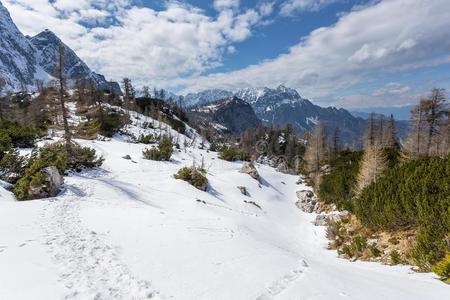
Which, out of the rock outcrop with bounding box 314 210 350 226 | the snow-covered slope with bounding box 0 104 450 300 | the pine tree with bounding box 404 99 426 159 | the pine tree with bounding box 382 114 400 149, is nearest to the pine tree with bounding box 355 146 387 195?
the rock outcrop with bounding box 314 210 350 226

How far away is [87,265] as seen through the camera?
23.1ft

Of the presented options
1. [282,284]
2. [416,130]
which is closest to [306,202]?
[416,130]

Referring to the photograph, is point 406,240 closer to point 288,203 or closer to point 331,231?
point 331,231

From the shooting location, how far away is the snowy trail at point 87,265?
5852 mm

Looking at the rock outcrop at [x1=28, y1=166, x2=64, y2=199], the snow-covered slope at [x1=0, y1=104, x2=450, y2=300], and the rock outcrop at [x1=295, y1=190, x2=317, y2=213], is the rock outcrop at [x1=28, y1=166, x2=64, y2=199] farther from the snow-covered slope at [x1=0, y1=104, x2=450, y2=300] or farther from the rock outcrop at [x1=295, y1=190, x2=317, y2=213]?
the rock outcrop at [x1=295, y1=190, x2=317, y2=213]

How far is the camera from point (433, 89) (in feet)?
98.3

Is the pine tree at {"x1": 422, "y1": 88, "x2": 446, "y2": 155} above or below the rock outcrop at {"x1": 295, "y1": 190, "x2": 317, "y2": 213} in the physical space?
above

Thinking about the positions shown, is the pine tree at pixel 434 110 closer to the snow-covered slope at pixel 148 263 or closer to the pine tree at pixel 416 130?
the pine tree at pixel 416 130

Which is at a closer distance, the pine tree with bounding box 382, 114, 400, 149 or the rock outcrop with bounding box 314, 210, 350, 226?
the rock outcrop with bounding box 314, 210, 350, 226

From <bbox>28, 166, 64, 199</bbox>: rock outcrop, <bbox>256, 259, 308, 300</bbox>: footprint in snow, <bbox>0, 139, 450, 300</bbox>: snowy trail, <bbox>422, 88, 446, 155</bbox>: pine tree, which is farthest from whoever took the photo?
<bbox>422, 88, 446, 155</bbox>: pine tree

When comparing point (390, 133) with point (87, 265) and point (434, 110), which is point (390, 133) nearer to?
point (434, 110)

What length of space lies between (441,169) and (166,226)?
11618 mm

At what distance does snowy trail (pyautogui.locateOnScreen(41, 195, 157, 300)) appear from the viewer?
5852mm

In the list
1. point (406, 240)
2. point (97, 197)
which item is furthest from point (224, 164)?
point (406, 240)
